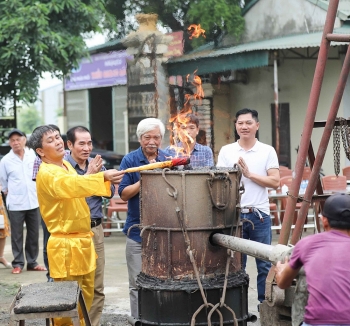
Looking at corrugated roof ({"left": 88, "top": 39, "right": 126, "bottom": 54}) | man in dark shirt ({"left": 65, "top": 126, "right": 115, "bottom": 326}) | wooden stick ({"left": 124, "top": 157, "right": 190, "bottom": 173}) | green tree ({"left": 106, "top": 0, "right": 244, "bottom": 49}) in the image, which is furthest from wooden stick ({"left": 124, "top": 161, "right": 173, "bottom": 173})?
corrugated roof ({"left": 88, "top": 39, "right": 126, "bottom": 54})

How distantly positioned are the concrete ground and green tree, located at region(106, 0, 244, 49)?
20.6 feet

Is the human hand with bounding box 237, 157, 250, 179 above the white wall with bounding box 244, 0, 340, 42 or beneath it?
beneath

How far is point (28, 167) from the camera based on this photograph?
10109 mm

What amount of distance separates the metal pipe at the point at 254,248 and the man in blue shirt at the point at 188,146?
169 cm

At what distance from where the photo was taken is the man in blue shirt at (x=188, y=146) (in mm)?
6758

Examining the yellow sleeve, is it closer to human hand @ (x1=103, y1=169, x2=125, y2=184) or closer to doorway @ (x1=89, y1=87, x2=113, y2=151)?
human hand @ (x1=103, y1=169, x2=125, y2=184)

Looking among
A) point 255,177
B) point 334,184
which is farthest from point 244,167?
point 334,184

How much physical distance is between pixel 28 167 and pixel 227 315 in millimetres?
5619

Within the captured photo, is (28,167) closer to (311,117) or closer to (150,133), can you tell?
(150,133)

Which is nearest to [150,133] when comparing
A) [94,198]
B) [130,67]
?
[94,198]

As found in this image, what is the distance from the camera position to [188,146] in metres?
6.92

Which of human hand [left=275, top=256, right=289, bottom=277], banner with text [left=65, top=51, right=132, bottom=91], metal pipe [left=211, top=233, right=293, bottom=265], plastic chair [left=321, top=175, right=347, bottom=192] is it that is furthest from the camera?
banner with text [left=65, top=51, right=132, bottom=91]

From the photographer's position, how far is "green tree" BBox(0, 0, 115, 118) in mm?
14430

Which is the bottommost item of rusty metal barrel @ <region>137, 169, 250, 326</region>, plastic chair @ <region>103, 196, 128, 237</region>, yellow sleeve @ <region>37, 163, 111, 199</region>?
plastic chair @ <region>103, 196, 128, 237</region>
